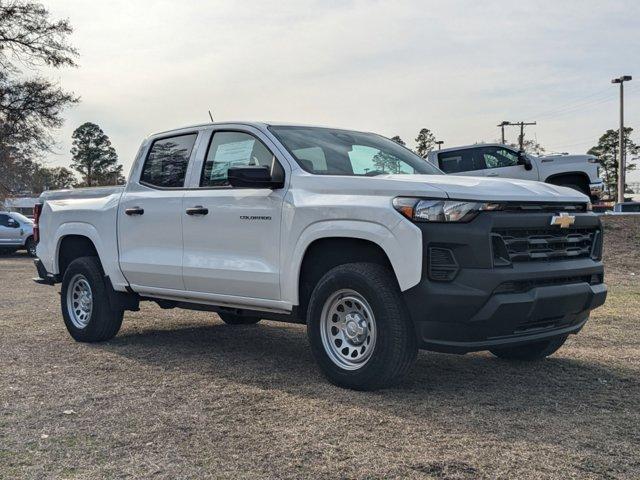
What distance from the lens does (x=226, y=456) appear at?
3.58 m

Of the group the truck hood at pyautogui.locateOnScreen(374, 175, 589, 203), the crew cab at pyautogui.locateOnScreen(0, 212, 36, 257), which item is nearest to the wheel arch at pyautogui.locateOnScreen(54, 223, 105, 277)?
the truck hood at pyautogui.locateOnScreen(374, 175, 589, 203)

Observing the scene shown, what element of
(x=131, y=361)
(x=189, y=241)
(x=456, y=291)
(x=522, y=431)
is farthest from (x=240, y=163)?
(x=522, y=431)

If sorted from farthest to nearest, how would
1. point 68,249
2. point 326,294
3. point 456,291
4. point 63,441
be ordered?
point 68,249, point 326,294, point 456,291, point 63,441

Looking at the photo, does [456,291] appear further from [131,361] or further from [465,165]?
[465,165]

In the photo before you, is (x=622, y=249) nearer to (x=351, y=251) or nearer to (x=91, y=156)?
(x=351, y=251)

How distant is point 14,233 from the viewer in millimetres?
23516

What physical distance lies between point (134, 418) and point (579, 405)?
2.86 meters

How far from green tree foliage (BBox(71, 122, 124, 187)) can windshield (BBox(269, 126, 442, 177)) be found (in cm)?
9006

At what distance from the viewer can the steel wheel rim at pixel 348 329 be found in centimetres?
470

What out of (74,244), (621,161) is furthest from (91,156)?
(74,244)

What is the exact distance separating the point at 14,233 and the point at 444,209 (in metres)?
22.2

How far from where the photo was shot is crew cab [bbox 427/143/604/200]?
15266mm

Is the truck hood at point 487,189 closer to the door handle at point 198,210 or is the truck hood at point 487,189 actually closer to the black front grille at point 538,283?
the black front grille at point 538,283

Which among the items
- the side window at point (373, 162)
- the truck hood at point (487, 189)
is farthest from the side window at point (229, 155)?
the truck hood at point (487, 189)
